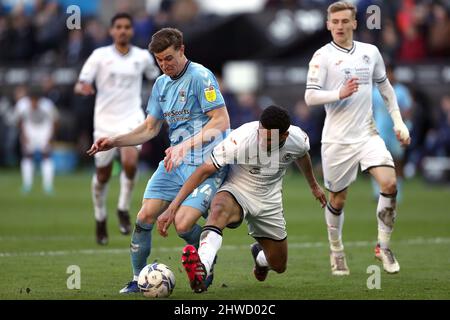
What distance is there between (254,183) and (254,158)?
271 mm

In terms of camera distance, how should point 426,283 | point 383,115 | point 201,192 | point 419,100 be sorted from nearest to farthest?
point 201,192 < point 426,283 < point 383,115 < point 419,100

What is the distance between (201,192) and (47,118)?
1796 centimetres

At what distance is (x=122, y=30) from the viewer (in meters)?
14.9

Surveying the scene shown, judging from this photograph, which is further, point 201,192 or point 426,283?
point 426,283

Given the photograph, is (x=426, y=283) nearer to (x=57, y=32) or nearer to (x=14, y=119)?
(x=14, y=119)

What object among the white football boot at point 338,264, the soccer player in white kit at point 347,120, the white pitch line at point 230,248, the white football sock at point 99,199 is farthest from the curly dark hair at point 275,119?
the white football sock at point 99,199

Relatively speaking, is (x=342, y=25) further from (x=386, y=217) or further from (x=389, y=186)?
(x=386, y=217)

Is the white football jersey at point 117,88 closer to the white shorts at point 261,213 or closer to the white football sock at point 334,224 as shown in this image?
the white football sock at point 334,224

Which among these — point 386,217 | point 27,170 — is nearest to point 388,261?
point 386,217

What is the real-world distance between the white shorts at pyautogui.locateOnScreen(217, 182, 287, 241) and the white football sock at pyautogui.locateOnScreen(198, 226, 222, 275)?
1.54 feet

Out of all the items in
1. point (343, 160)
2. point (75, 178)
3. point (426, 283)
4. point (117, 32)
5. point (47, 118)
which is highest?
point (117, 32)
